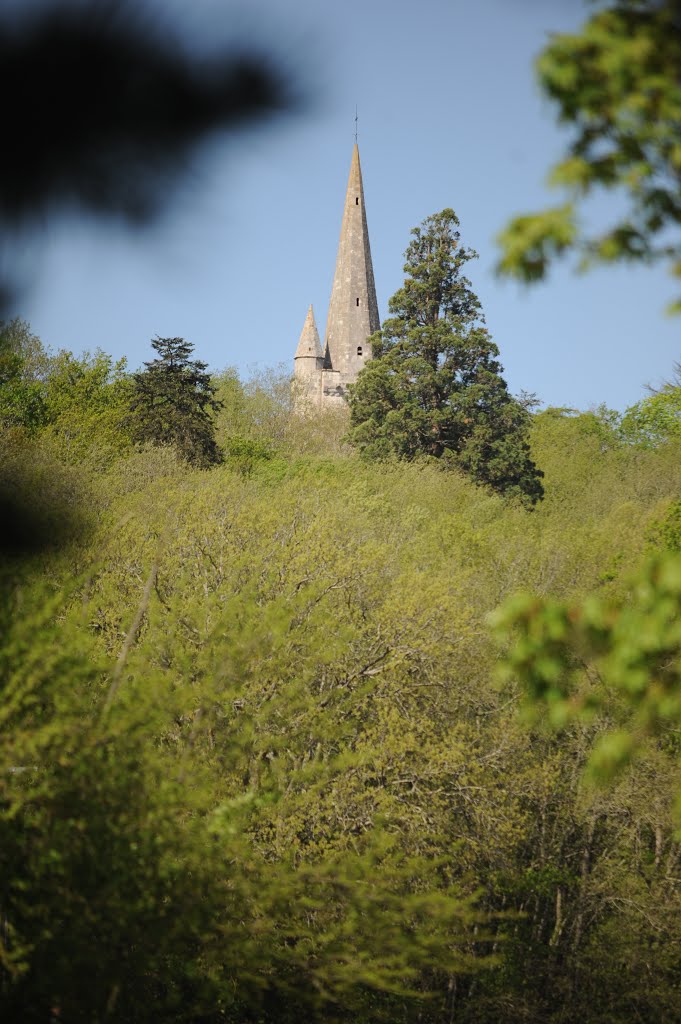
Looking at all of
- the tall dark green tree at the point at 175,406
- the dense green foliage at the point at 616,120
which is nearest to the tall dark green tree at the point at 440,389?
the tall dark green tree at the point at 175,406

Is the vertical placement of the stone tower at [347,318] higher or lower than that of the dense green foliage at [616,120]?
higher

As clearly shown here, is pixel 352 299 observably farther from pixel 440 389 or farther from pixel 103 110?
pixel 103 110

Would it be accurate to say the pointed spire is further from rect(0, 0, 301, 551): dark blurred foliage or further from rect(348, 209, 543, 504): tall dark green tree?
rect(0, 0, 301, 551): dark blurred foliage

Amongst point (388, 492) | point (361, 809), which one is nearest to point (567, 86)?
point (361, 809)

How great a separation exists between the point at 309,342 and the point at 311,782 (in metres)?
50.3

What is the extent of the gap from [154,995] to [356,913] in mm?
3264

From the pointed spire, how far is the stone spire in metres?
0.78

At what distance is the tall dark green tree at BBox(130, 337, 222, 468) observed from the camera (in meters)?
37.2

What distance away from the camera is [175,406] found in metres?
37.9

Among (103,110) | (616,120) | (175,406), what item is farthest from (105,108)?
(175,406)

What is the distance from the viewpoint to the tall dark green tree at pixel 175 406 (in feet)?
122

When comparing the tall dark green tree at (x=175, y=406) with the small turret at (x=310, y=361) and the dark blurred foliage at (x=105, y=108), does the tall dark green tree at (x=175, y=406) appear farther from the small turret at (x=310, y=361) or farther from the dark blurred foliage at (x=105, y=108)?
the dark blurred foliage at (x=105, y=108)

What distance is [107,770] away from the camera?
10.2m

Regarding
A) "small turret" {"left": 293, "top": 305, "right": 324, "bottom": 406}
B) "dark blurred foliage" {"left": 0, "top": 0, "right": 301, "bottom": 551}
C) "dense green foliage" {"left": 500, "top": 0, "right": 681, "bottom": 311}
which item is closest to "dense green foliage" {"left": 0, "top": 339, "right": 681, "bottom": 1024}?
"dense green foliage" {"left": 500, "top": 0, "right": 681, "bottom": 311}
